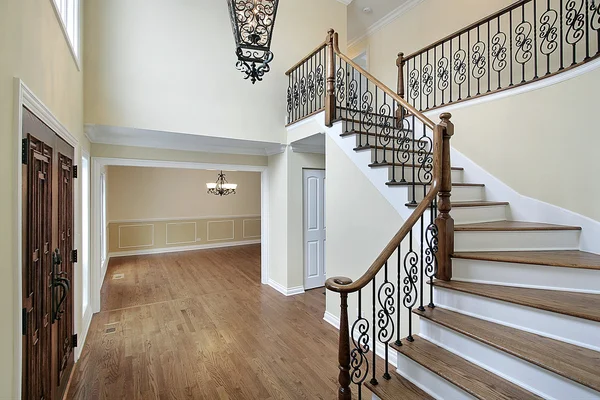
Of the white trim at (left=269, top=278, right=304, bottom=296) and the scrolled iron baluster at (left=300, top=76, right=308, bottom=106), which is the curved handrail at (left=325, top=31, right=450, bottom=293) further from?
the white trim at (left=269, top=278, right=304, bottom=296)

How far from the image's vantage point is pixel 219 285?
5.18 metres

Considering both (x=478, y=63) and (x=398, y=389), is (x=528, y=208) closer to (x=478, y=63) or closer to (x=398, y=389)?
(x=478, y=63)

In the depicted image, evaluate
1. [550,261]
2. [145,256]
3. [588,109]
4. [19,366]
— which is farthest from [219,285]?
[588,109]

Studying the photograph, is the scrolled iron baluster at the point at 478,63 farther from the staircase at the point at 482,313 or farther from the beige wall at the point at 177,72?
the beige wall at the point at 177,72

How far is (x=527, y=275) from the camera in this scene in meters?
1.96

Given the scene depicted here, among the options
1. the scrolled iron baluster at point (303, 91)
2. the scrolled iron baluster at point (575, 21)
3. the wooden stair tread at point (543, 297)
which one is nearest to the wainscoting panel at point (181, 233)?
the scrolled iron baluster at point (303, 91)

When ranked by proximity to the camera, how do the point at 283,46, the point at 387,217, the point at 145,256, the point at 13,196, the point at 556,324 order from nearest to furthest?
the point at 13,196 → the point at 556,324 → the point at 387,217 → the point at 283,46 → the point at 145,256

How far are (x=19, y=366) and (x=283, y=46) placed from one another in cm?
468

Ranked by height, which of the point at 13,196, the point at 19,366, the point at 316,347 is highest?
the point at 13,196

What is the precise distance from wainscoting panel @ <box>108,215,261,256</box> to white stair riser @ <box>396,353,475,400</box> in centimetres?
748

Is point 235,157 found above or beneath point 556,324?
above

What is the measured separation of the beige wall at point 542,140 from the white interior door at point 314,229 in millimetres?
2279

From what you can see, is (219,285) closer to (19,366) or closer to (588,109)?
(19,366)

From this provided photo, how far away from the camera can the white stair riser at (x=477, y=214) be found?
2572 millimetres
